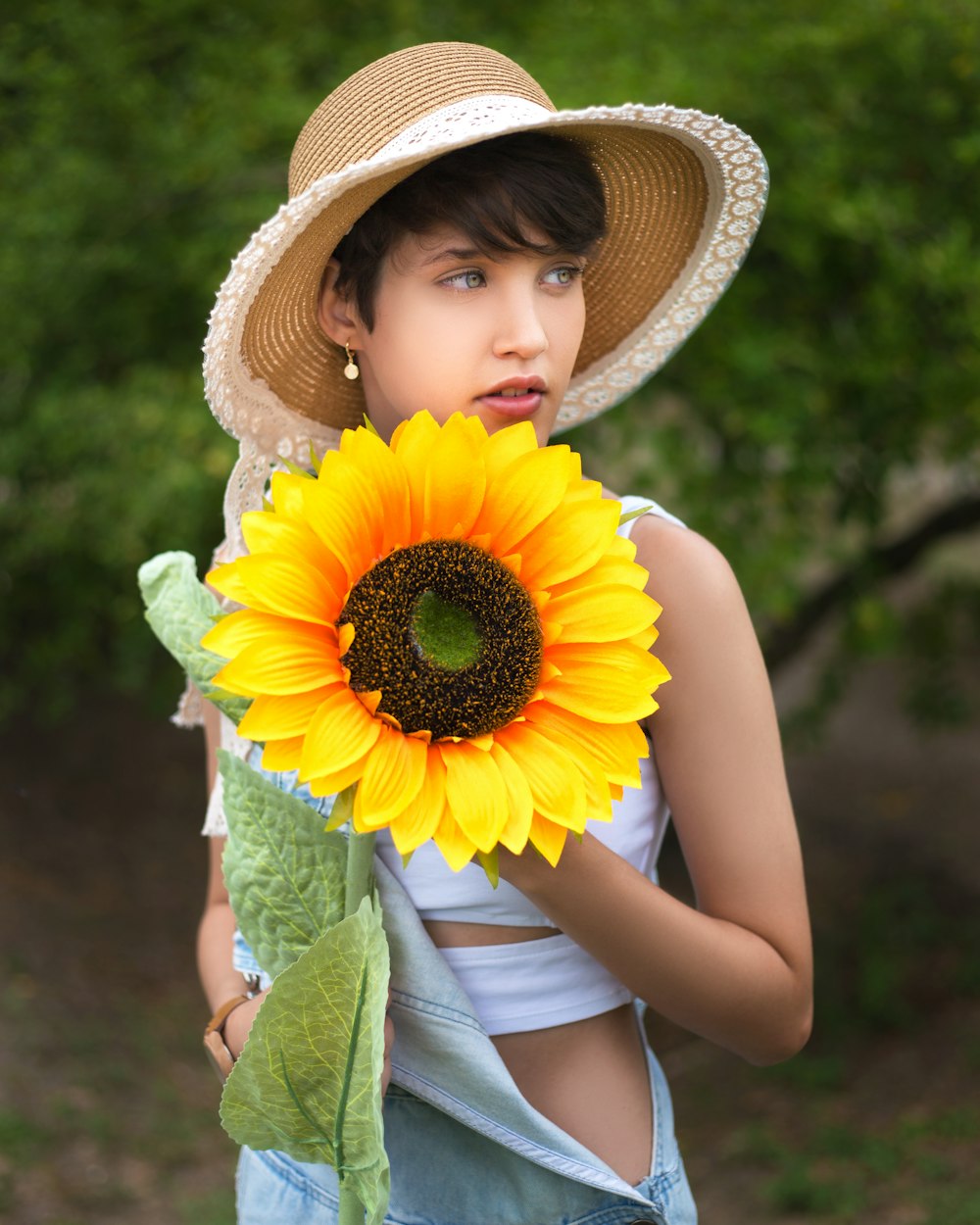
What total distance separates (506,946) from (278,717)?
60 cm

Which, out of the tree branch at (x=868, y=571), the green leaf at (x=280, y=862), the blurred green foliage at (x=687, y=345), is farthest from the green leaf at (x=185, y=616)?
the tree branch at (x=868, y=571)

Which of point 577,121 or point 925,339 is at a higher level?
point 925,339

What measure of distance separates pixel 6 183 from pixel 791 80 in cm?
205

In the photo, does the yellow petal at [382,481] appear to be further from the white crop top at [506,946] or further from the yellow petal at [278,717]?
the white crop top at [506,946]

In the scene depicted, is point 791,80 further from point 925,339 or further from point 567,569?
point 567,569

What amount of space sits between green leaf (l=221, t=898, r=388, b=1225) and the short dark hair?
0.77 meters

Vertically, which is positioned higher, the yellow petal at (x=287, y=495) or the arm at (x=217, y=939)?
the yellow petal at (x=287, y=495)

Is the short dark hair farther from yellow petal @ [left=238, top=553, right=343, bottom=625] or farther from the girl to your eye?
yellow petal @ [left=238, top=553, right=343, bottom=625]

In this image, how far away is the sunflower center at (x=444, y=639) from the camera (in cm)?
112

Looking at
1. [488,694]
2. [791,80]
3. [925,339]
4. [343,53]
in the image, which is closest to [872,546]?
[925,339]

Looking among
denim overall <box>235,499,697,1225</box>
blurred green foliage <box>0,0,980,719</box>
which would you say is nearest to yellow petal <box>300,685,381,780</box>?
denim overall <box>235,499,697,1225</box>

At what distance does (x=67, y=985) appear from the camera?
4.70 m

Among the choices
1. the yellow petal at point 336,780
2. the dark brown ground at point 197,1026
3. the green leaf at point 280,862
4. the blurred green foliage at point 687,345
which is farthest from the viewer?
the dark brown ground at point 197,1026

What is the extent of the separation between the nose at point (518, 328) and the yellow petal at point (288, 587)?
47 centimetres
